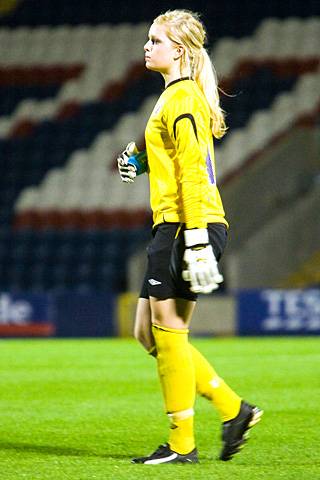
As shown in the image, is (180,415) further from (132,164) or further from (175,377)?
(132,164)

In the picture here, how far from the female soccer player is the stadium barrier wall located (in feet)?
36.0

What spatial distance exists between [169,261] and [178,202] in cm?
24

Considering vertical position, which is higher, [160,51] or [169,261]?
[160,51]

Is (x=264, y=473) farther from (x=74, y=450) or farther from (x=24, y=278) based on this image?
(x=24, y=278)

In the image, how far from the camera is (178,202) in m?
4.44

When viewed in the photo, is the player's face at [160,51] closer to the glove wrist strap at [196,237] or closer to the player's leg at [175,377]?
the glove wrist strap at [196,237]

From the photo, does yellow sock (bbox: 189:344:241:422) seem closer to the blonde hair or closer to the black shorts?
the black shorts

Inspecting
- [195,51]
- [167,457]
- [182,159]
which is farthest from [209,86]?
[167,457]

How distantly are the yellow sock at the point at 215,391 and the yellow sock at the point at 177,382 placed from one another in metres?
0.15

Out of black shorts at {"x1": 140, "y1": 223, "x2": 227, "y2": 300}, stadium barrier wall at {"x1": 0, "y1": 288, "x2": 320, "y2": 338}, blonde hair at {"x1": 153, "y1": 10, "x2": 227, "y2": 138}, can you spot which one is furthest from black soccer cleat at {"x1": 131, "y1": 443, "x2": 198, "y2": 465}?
stadium barrier wall at {"x1": 0, "y1": 288, "x2": 320, "y2": 338}

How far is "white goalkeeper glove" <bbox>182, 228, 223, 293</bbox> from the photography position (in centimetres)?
418

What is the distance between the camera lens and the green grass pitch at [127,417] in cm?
434

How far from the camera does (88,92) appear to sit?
21.3 metres

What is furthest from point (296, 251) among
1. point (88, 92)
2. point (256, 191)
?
point (88, 92)
